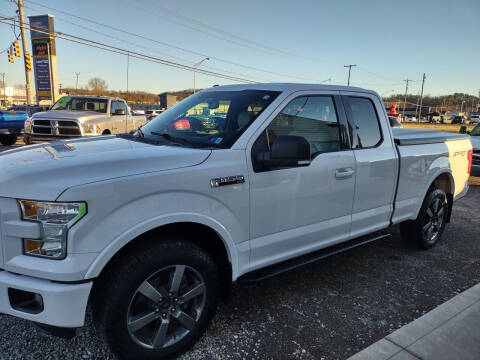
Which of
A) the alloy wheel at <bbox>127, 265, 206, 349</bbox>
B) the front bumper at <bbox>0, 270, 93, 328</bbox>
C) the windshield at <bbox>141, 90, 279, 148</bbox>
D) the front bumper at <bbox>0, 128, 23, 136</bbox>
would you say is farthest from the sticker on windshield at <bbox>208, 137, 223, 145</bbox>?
the front bumper at <bbox>0, 128, 23, 136</bbox>

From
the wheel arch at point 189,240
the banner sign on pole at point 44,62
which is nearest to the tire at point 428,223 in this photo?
the wheel arch at point 189,240

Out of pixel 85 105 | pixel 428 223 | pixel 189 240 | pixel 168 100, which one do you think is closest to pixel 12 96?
pixel 168 100

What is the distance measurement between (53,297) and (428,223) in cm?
425

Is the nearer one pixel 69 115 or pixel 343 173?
pixel 343 173

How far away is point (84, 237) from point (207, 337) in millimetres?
1326

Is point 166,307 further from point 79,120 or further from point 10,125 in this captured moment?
point 10,125

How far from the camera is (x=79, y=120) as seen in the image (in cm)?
1001

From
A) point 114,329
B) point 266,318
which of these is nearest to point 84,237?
point 114,329

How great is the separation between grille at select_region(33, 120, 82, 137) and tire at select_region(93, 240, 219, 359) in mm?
8644

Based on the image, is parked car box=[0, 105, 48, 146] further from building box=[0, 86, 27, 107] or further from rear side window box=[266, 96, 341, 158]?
building box=[0, 86, 27, 107]

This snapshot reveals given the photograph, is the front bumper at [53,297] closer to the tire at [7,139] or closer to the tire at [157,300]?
the tire at [157,300]

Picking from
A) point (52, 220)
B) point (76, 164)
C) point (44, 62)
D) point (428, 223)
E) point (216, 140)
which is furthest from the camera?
point (44, 62)

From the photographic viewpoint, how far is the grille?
32.7 ft

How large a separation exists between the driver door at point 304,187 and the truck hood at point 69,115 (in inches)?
333
